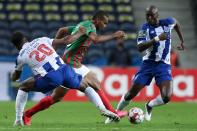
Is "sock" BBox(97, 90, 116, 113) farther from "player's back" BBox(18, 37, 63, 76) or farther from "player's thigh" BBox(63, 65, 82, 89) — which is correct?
"player's back" BBox(18, 37, 63, 76)

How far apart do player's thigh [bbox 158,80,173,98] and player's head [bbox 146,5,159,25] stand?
1.15 metres

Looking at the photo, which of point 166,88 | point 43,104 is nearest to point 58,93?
point 43,104

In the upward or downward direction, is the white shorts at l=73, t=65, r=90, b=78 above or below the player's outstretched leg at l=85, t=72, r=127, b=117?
above

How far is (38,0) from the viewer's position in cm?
2708

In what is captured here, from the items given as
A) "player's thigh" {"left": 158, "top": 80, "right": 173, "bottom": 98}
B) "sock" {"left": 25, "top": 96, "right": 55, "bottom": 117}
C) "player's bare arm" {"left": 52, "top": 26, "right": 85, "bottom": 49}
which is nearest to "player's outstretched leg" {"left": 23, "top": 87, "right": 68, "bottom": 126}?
"sock" {"left": 25, "top": 96, "right": 55, "bottom": 117}

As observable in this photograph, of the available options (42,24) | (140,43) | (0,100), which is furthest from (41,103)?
(42,24)

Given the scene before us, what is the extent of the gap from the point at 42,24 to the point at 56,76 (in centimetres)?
1489

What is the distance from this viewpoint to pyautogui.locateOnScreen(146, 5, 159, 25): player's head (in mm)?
12719

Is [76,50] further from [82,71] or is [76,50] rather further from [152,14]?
[152,14]

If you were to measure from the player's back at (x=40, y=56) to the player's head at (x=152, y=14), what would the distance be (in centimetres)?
210

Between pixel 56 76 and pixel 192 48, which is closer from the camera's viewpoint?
pixel 56 76

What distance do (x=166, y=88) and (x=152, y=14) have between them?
142 centimetres

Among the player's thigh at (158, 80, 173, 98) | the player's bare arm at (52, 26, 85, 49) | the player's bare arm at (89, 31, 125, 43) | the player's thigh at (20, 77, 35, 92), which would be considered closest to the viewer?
the player's bare arm at (52, 26, 85, 49)

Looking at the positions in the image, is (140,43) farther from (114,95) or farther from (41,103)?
(114,95)
